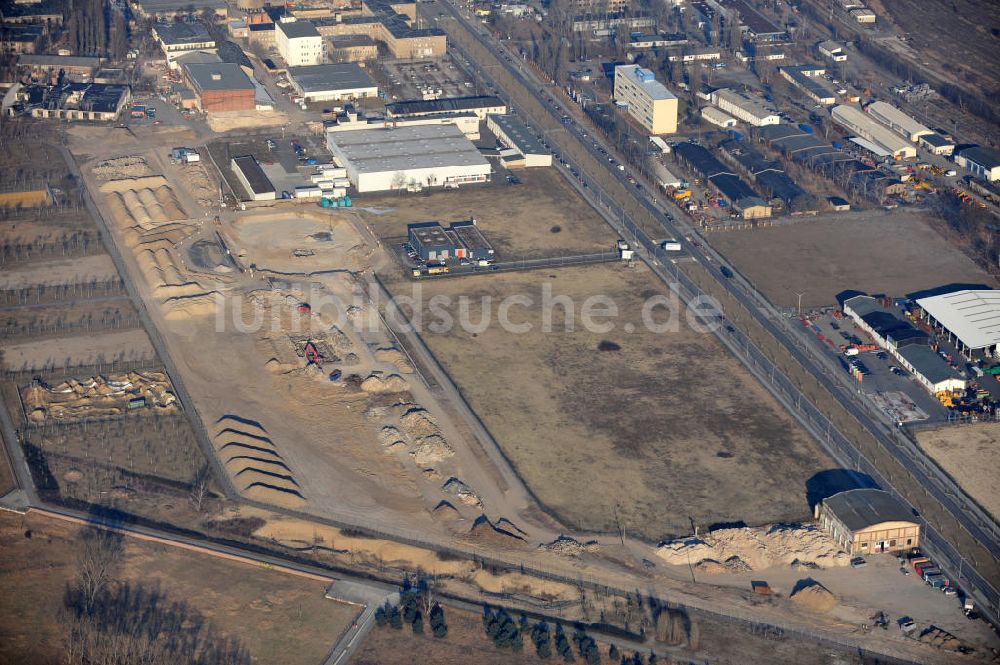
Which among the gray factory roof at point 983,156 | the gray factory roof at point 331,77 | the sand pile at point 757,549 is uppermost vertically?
the gray factory roof at point 983,156

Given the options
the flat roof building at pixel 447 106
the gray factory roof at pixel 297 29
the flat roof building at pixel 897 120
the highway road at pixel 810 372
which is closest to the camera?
the highway road at pixel 810 372

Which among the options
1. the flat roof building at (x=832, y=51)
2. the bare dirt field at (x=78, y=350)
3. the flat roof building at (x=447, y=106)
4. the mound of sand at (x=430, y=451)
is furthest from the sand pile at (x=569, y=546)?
the flat roof building at (x=832, y=51)

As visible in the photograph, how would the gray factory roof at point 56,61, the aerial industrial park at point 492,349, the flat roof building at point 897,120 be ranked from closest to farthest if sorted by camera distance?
the aerial industrial park at point 492,349, the flat roof building at point 897,120, the gray factory roof at point 56,61

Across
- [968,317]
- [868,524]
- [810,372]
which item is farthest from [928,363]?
[868,524]

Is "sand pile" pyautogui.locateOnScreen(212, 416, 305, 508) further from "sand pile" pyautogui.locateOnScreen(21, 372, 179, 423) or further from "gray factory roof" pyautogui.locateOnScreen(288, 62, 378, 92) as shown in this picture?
"gray factory roof" pyautogui.locateOnScreen(288, 62, 378, 92)

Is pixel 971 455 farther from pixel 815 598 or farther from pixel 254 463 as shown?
pixel 254 463

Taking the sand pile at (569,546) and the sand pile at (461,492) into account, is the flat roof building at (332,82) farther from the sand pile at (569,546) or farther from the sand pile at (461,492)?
the sand pile at (569,546)

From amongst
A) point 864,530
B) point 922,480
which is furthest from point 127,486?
point 922,480

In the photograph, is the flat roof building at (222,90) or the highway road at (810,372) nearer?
the highway road at (810,372)

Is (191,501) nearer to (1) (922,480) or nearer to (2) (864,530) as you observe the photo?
(2) (864,530)
